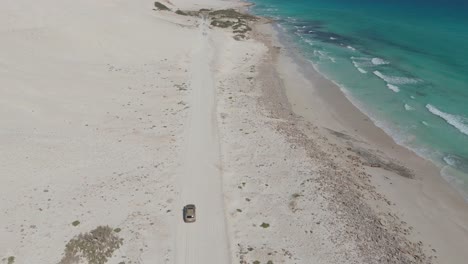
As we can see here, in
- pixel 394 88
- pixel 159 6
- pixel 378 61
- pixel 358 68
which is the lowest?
pixel 394 88

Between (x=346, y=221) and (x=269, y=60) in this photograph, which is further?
(x=269, y=60)

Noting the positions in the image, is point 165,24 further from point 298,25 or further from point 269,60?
point 298,25

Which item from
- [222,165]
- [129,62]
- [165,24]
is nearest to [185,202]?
[222,165]

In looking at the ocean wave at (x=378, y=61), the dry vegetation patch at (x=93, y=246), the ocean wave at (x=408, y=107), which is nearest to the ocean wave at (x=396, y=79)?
the ocean wave at (x=378, y=61)

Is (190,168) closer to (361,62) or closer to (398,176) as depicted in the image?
(398,176)

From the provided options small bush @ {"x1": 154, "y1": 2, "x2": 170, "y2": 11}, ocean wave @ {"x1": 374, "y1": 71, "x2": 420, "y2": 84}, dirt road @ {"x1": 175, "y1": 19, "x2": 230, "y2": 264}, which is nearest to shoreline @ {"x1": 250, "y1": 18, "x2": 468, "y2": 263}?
ocean wave @ {"x1": 374, "y1": 71, "x2": 420, "y2": 84}

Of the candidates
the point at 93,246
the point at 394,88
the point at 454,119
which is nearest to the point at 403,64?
the point at 394,88

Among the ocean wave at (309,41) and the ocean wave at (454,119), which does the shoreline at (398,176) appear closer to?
the ocean wave at (454,119)
